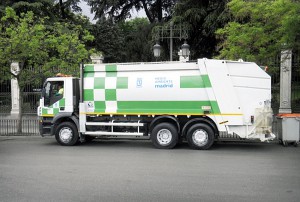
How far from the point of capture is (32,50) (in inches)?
640

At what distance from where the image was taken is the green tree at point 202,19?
84.2ft

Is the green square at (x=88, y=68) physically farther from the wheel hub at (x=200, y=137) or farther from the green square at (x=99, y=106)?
the wheel hub at (x=200, y=137)

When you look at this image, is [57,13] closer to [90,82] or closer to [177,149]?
[90,82]

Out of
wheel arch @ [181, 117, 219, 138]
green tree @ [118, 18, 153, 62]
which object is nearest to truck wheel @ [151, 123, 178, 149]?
wheel arch @ [181, 117, 219, 138]

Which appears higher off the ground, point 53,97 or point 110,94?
point 110,94

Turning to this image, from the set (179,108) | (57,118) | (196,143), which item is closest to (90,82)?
(57,118)

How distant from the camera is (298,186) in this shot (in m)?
7.37

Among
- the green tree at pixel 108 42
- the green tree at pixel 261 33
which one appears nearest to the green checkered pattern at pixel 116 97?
the green tree at pixel 261 33

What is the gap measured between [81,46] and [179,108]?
23.6ft

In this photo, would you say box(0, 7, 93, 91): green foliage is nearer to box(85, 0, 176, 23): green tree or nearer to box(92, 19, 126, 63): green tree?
box(85, 0, 176, 23): green tree

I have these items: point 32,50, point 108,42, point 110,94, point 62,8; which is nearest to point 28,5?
point 62,8

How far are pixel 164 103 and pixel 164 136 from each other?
1.12 m

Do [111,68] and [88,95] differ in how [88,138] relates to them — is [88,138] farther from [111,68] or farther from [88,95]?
[111,68]

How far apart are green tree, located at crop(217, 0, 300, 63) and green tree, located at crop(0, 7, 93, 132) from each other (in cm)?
689
